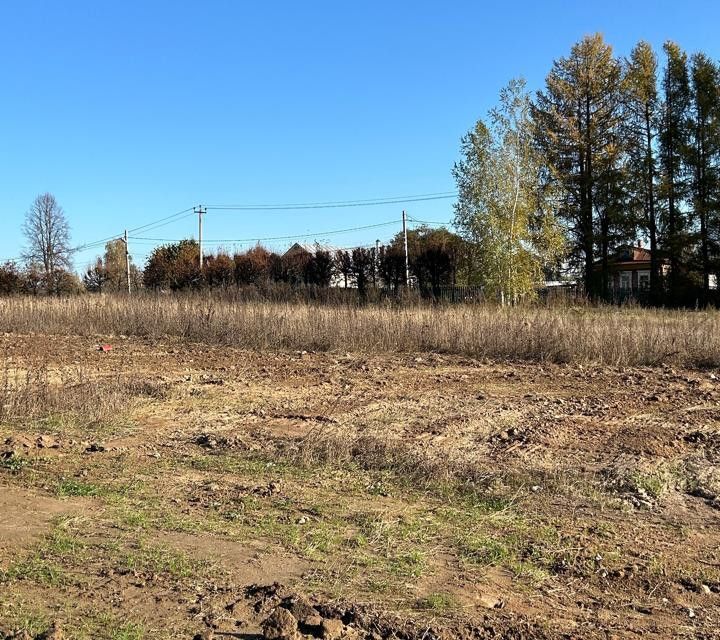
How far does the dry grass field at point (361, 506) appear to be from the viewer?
9.69ft

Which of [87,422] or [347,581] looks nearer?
[347,581]

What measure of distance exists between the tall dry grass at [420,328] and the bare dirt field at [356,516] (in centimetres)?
368

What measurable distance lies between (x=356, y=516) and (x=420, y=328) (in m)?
10.1

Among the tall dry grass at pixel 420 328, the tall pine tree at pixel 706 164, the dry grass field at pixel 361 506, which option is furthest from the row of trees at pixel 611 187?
the dry grass field at pixel 361 506

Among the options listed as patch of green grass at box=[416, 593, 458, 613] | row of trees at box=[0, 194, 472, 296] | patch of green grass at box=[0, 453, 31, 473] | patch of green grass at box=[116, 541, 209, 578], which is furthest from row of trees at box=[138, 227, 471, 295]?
patch of green grass at box=[416, 593, 458, 613]

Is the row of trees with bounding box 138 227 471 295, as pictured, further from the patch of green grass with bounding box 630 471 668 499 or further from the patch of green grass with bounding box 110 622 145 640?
the patch of green grass with bounding box 110 622 145 640

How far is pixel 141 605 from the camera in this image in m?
2.96

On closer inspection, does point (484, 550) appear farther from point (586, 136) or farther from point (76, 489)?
point (586, 136)

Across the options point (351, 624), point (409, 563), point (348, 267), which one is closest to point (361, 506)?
point (409, 563)

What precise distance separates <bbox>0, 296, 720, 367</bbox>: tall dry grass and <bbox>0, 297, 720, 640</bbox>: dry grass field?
1.67 metres

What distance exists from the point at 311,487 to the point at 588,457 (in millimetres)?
2521

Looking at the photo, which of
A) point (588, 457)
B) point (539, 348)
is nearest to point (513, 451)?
point (588, 457)

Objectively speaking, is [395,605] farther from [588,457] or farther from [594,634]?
[588,457]

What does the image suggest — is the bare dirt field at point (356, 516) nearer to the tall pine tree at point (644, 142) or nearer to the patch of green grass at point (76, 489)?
the patch of green grass at point (76, 489)
